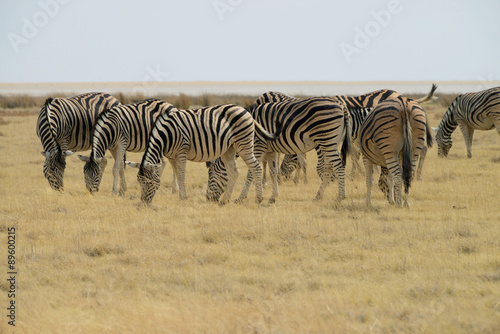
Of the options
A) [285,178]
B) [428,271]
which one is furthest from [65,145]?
[428,271]

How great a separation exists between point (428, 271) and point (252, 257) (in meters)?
2.12

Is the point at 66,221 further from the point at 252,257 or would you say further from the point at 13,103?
the point at 13,103

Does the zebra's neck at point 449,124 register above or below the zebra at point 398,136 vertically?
above

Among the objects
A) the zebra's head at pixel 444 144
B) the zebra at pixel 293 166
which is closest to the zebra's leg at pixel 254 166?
the zebra at pixel 293 166

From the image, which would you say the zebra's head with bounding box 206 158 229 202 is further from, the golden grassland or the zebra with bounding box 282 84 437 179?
the zebra with bounding box 282 84 437 179

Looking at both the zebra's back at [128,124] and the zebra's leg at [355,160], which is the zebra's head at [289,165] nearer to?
the zebra's leg at [355,160]

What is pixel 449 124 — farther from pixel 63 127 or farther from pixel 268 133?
pixel 63 127

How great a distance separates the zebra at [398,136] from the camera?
941 centimetres

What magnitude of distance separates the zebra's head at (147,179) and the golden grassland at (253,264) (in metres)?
0.24

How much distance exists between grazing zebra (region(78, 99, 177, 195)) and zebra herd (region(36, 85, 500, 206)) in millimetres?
21

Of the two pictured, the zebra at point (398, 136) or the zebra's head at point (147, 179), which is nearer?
the zebra at point (398, 136)

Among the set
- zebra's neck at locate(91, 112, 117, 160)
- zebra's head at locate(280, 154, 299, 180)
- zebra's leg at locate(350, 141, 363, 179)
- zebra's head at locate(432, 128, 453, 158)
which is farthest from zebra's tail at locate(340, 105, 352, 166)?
zebra's head at locate(432, 128, 453, 158)

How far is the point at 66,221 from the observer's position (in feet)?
29.1

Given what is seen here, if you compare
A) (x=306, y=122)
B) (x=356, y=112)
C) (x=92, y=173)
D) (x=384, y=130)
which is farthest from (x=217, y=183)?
(x=356, y=112)
